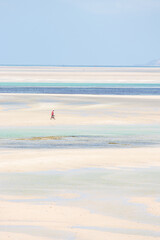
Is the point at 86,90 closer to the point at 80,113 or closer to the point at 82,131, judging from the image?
the point at 80,113

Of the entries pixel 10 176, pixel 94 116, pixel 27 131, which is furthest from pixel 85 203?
pixel 94 116

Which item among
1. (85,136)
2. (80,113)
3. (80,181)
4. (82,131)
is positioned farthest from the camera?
(80,113)

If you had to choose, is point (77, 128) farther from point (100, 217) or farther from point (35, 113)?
point (100, 217)

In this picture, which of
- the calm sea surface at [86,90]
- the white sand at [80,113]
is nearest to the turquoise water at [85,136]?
the white sand at [80,113]

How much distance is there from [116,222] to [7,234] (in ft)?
7.60

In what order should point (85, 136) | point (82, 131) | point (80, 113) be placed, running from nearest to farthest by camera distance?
1. point (85, 136)
2. point (82, 131)
3. point (80, 113)

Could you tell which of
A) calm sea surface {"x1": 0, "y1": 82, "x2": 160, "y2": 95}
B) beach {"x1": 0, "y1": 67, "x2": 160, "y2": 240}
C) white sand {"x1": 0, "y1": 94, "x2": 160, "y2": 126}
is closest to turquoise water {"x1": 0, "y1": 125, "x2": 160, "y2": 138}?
beach {"x1": 0, "y1": 67, "x2": 160, "y2": 240}

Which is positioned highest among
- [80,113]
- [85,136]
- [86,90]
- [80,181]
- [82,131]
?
[80,181]

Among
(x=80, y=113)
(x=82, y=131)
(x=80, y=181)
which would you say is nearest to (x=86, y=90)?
(x=80, y=113)

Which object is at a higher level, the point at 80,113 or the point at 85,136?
the point at 85,136

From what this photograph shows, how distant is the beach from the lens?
10.7m

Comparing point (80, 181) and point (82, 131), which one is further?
point (82, 131)

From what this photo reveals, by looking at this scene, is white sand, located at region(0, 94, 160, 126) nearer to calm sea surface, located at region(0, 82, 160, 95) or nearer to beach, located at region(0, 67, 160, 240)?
beach, located at region(0, 67, 160, 240)

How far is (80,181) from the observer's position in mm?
14656
